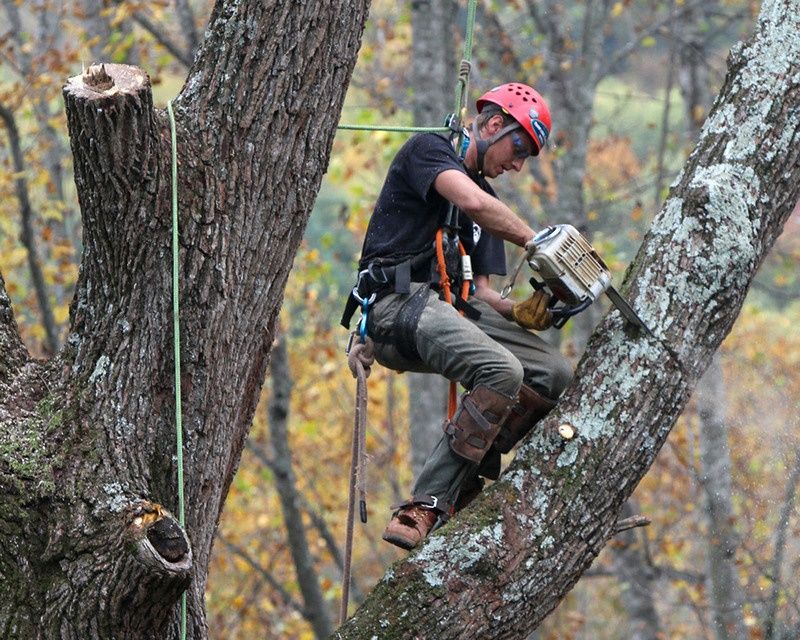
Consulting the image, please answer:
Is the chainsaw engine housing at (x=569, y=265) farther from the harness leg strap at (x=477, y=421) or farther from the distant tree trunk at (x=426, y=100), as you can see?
the distant tree trunk at (x=426, y=100)

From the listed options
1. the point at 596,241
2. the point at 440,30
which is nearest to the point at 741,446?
the point at 596,241

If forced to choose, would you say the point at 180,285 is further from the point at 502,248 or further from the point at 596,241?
the point at 596,241

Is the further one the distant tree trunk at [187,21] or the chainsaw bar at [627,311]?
the distant tree trunk at [187,21]

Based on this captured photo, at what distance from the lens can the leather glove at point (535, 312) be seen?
4074mm

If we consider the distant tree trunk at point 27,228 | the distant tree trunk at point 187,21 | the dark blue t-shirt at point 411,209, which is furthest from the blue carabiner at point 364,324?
the distant tree trunk at point 187,21

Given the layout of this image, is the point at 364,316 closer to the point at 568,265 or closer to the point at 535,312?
the point at 535,312

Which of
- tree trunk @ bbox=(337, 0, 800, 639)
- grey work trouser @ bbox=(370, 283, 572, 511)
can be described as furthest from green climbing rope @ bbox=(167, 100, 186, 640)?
grey work trouser @ bbox=(370, 283, 572, 511)

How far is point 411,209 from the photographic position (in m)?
4.27

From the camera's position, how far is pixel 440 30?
9289 mm

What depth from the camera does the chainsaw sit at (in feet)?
12.3

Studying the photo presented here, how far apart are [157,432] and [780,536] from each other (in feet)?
17.0

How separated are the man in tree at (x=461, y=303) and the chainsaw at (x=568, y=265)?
0.15 meters

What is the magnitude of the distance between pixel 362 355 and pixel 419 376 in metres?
5.00

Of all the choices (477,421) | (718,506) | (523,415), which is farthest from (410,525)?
(718,506)
